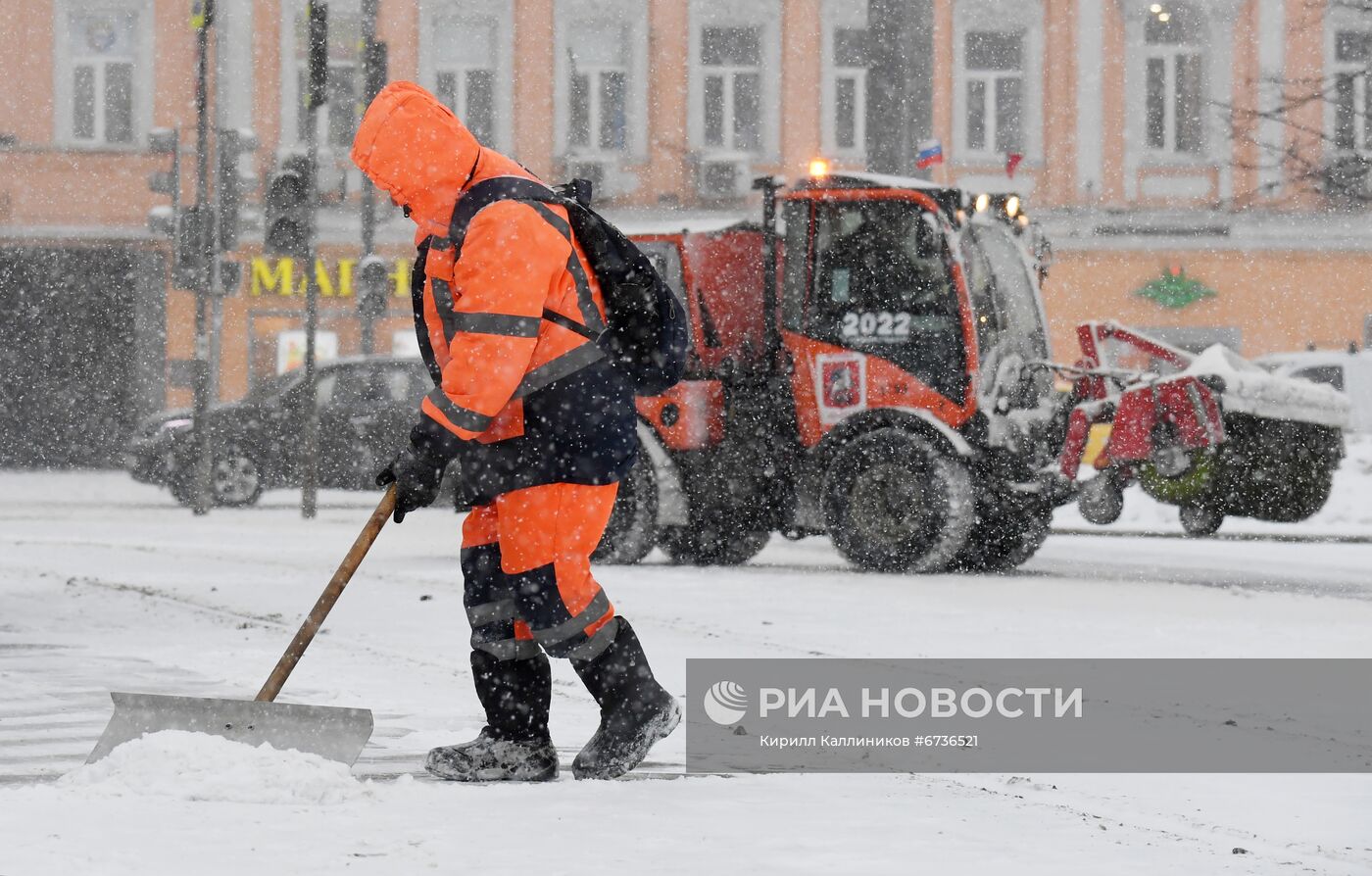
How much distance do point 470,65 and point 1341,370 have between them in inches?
563

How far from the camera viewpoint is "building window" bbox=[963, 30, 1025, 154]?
1292 inches

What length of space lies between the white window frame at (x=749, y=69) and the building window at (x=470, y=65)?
275cm

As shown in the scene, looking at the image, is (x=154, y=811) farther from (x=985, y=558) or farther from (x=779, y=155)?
(x=779, y=155)

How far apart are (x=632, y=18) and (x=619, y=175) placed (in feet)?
7.22

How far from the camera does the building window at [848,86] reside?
1300 inches

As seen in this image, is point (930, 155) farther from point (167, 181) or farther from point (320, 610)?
point (320, 610)

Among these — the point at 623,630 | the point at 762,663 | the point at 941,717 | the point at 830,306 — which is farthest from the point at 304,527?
the point at 623,630

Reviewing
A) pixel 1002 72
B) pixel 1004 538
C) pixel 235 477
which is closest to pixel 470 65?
pixel 1002 72

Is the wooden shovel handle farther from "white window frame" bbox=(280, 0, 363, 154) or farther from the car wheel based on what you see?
"white window frame" bbox=(280, 0, 363, 154)

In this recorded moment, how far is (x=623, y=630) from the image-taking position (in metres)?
5.56

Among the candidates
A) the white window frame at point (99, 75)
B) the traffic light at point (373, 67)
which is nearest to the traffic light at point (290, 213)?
the traffic light at point (373, 67)

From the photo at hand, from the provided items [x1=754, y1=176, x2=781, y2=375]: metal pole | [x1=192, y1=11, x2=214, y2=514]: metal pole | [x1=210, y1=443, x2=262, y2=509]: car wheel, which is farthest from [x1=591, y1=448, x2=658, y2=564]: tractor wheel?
[x1=210, y1=443, x2=262, y2=509]: car wheel

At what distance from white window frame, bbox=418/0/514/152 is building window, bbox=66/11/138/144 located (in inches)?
158

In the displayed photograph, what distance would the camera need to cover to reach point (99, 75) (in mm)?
32500
